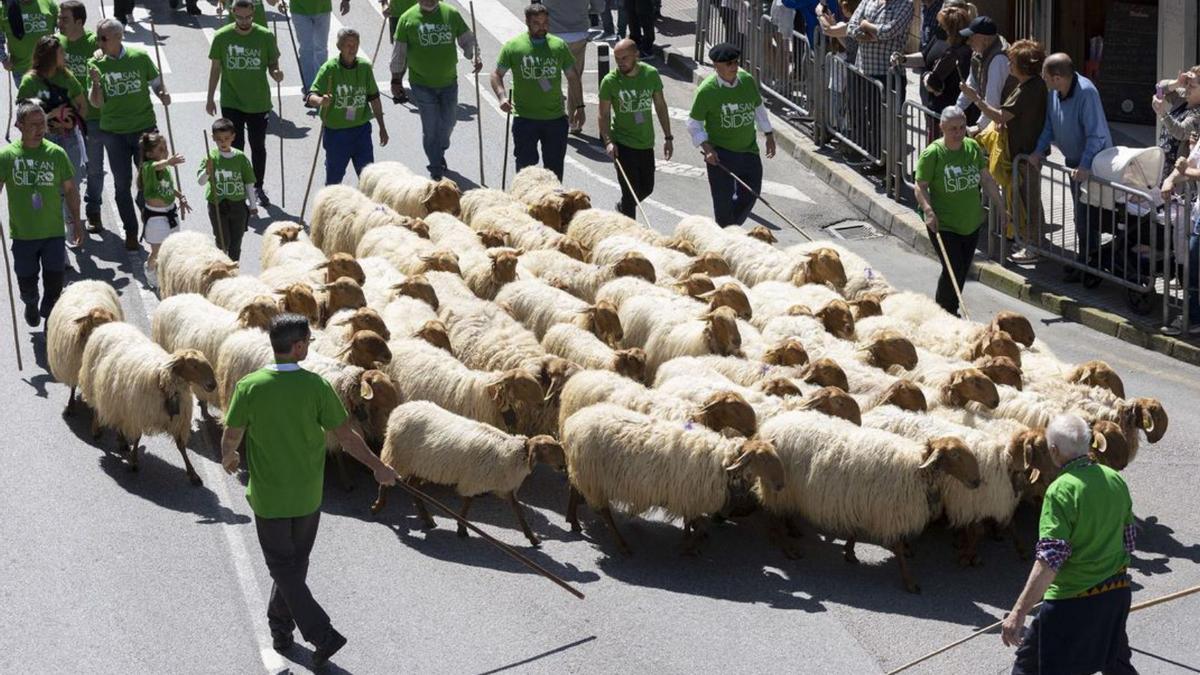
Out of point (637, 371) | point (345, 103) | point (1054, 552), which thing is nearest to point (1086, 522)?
point (1054, 552)

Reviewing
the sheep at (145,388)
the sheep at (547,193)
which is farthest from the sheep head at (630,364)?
the sheep at (547,193)

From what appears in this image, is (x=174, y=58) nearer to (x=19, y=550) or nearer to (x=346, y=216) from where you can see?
(x=346, y=216)

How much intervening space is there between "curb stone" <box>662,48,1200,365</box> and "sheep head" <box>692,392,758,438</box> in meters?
4.92

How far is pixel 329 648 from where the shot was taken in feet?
29.1

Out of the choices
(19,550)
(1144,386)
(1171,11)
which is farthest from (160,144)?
(1171,11)

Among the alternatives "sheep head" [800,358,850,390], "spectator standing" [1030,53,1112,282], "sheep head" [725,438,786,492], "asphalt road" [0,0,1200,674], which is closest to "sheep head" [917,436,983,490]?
"asphalt road" [0,0,1200,674]

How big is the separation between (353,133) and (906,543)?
8.67 metres

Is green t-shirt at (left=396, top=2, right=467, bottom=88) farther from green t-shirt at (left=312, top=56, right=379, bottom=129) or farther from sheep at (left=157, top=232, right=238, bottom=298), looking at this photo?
sheep at (left=157, top=232, right=238, bottom=298)

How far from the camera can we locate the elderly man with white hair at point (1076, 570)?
7574mm

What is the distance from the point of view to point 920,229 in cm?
1670

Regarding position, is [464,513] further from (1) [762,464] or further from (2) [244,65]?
(2) [244,65]

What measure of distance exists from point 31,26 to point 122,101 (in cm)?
397

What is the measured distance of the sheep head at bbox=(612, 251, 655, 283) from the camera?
44.3ft

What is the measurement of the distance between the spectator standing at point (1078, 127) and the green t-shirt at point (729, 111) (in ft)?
8.73
